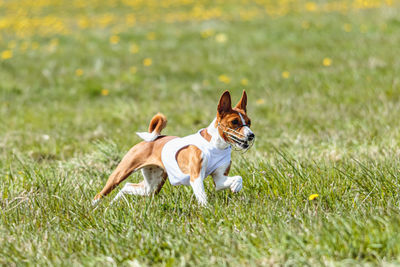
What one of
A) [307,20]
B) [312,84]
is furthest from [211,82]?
[307,20]

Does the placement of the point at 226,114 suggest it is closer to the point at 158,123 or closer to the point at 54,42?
the point at 158,123

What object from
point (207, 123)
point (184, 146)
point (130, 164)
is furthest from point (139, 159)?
point (207, 123)

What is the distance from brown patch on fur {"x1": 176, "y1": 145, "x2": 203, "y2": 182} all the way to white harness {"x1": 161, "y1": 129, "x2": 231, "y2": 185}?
1.0 inches

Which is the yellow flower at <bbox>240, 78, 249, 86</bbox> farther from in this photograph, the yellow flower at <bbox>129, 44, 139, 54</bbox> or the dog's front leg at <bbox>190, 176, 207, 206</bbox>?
the dog's front leg at <bbox>190, 176, 207, 206</bbox>

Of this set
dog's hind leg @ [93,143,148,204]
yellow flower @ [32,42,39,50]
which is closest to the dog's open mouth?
dog's hind leg @ [93,143,148,204]

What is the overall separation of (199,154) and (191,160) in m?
0.07

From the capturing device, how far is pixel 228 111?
3.33 meters

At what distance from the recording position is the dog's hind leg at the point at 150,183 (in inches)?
145

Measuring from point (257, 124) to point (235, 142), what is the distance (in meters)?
3.29

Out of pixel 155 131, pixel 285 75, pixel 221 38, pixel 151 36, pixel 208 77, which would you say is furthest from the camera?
pixel 151 36

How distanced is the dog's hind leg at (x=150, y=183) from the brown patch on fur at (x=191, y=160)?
35 cm

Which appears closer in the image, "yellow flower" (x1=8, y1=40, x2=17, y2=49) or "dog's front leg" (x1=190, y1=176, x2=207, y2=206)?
"dog's front leg" (x1=190, y1=176, x2=207, y2=206)

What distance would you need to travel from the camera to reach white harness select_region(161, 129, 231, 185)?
11.0ft

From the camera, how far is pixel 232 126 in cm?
327
